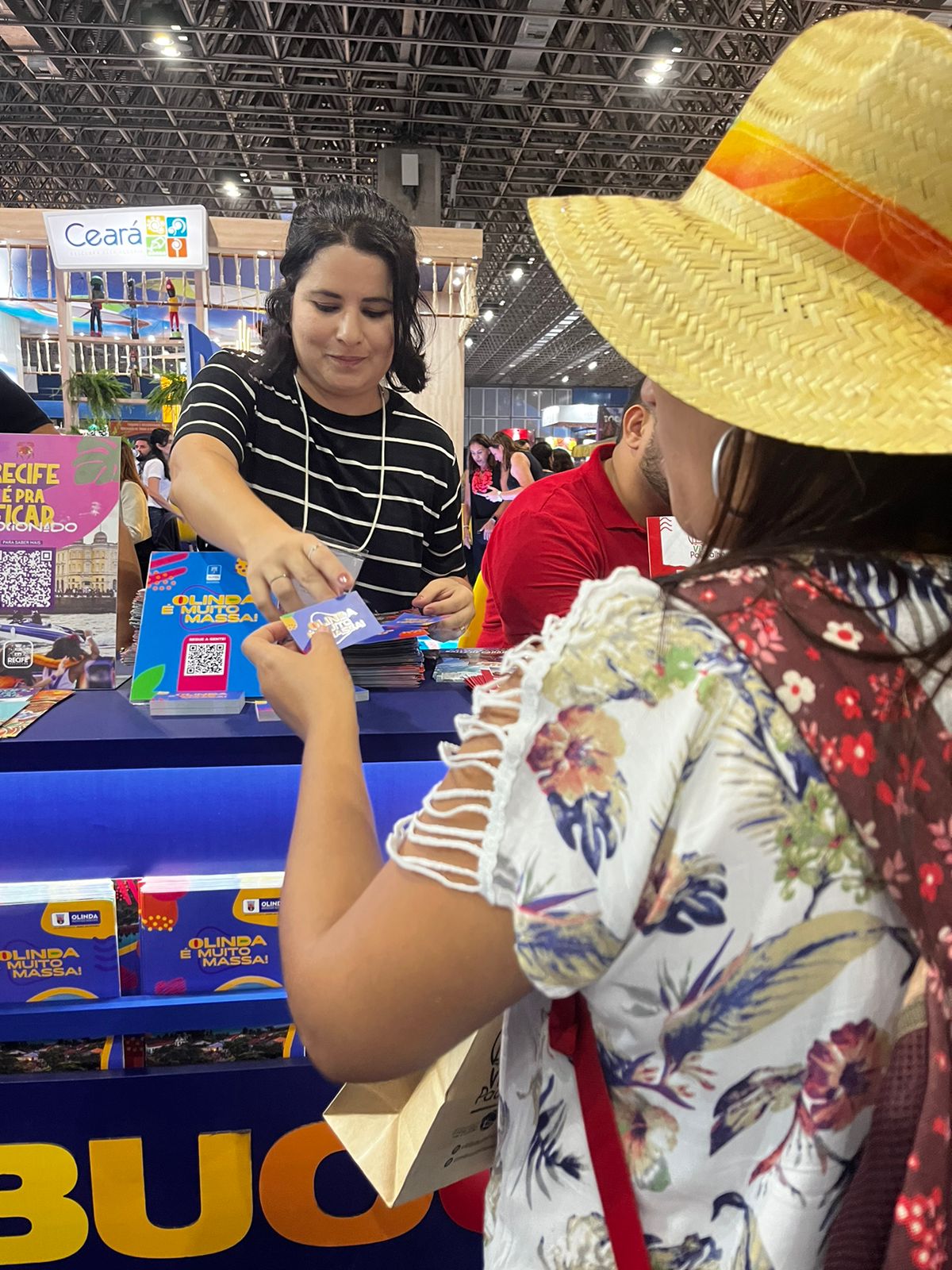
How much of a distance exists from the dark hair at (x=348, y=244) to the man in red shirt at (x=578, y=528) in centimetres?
44

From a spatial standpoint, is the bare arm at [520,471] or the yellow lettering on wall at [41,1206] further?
the bare arm at [520,471]

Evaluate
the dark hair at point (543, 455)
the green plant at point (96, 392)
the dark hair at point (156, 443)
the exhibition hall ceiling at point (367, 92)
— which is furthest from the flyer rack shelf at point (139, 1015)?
the exhibition hall ceiling at point (367, 92)

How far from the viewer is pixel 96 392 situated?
8375mm

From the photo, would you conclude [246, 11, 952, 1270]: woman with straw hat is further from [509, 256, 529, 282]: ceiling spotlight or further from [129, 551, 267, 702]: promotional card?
[509, 256, 529, 282]: ceiling spotlight

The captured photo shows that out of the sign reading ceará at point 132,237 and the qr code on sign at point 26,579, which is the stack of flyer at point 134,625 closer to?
the qr code on sign at point 26,579

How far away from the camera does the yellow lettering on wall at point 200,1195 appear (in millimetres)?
1479

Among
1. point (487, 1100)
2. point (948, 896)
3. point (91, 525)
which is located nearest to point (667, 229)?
point (948, 896)

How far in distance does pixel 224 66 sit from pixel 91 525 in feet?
34.1

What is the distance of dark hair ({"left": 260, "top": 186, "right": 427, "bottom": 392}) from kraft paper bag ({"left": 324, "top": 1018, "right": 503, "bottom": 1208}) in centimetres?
147

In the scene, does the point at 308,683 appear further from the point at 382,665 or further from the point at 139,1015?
the point at 139,1015

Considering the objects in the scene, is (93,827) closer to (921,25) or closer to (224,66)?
(921,25)

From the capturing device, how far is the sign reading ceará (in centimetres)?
698

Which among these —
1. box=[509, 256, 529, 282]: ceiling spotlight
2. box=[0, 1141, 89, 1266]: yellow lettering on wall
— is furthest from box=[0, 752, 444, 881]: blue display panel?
box=[509, 256, 529, 282]: ceiling spotlight

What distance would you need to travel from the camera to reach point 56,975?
1426 millimetres
